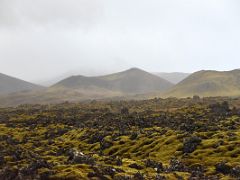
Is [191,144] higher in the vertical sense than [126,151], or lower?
higher

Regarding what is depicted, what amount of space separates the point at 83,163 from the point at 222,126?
25620 mm

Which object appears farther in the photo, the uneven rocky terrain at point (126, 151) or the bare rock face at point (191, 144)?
the bare rock face at point (191, 144)

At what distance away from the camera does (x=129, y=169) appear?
1183 inches

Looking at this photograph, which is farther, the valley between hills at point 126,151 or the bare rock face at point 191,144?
the bare rock face at point 191,144

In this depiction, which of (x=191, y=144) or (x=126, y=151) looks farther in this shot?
(x=126, y=151)

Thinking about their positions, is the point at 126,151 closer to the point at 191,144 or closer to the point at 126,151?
the point at 126,151

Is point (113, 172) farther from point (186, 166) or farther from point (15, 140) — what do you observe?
point (15, 140)

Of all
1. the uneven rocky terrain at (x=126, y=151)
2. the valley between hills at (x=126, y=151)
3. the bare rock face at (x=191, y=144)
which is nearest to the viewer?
the valley between hills at (x=126, y=151)

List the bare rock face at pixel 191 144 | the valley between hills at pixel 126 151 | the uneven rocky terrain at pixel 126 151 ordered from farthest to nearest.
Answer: the bare rock face at pixel 191 144 → the uneven rocky terrain at pixel 126 151 → the valley between hills at pixel 126 151

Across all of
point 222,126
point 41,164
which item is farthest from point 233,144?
point 41,164

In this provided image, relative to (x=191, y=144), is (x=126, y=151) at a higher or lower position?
lower

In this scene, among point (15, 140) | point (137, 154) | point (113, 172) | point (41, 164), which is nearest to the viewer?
point (113, 172)

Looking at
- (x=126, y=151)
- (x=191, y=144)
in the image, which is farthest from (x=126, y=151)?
(x=191, y=144)

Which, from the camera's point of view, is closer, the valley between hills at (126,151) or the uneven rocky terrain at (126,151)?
the valley between hills at (126,151)
